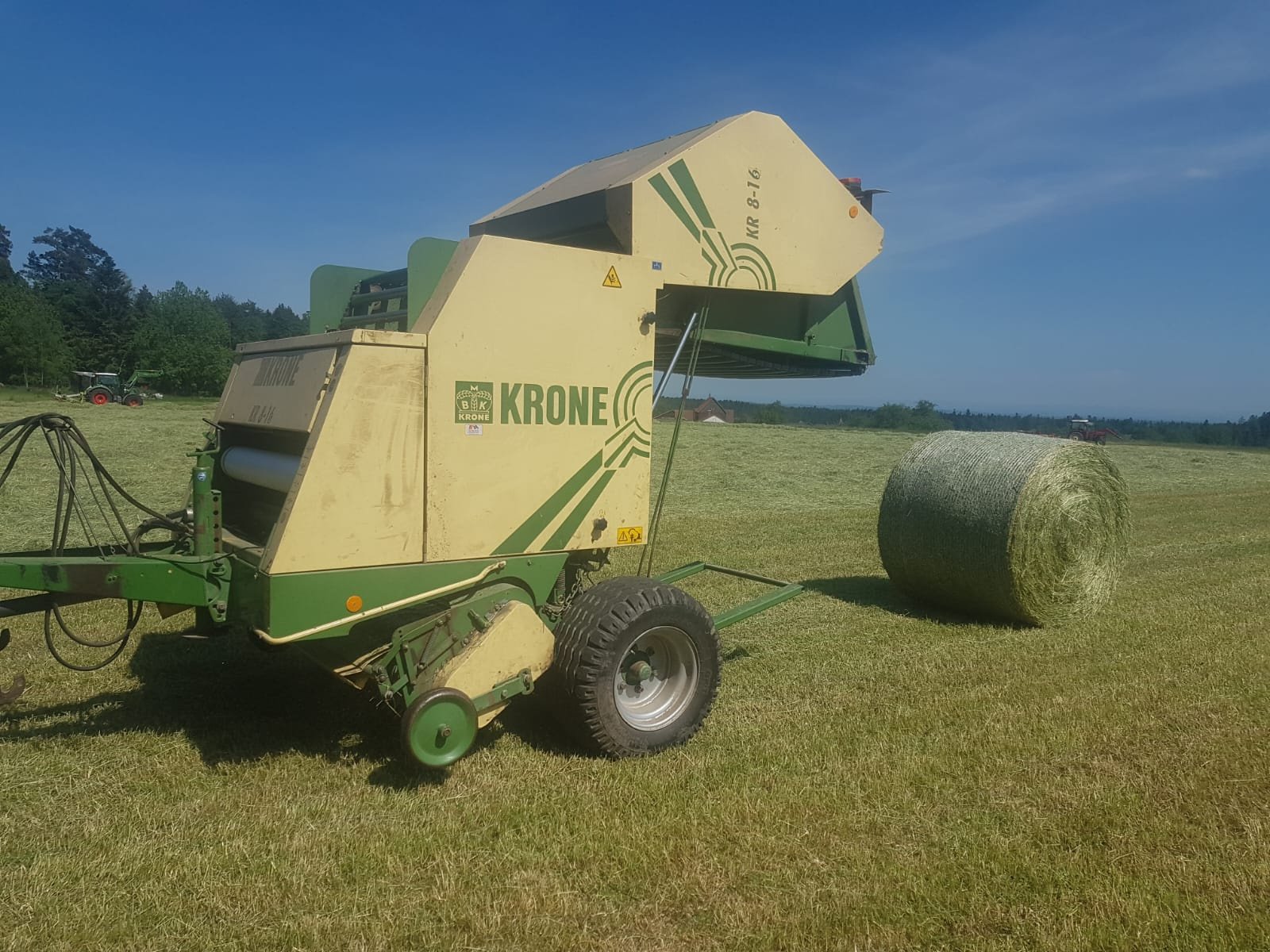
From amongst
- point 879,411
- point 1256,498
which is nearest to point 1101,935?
point 1256,498

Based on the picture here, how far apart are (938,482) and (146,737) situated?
5.90 metres

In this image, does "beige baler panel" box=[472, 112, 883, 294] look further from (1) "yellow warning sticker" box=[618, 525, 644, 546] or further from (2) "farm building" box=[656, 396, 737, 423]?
(2) "farm building" box=[656, 396, 737, 423]

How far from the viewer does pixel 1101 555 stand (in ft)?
25.9

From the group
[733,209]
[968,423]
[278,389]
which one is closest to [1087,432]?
[968,423]

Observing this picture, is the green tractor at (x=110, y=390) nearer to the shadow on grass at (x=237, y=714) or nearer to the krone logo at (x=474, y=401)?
the shadow on grass at (x=237, y=714)

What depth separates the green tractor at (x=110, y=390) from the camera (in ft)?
113

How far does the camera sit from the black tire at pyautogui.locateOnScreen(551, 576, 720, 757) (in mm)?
4355

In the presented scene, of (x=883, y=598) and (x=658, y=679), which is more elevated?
(x=658, y=679)

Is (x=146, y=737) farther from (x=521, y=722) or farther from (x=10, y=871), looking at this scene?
(x=521, y=722)

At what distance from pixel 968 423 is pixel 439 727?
34.2 metres

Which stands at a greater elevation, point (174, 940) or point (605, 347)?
point (605, 347)

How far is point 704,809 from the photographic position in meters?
3.93

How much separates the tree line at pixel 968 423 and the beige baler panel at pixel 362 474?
30364 mm

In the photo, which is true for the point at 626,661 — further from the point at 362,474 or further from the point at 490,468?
the point at 362,474
